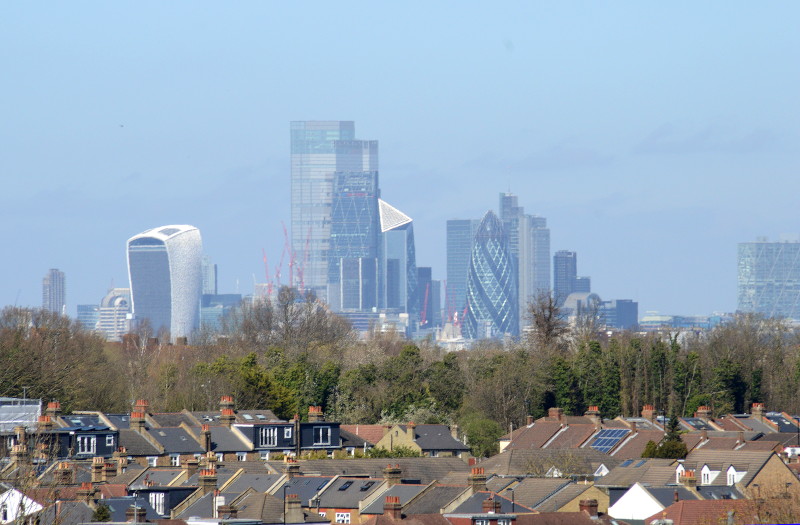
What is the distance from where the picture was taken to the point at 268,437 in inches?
2931

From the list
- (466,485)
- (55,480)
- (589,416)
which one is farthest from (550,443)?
(55,480)

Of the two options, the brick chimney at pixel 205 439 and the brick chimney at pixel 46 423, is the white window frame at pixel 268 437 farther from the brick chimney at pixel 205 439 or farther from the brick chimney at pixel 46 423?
the brick chimney at pixel 46 423

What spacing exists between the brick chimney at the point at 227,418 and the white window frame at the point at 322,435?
11.9 ft

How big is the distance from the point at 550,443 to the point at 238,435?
1342 cm

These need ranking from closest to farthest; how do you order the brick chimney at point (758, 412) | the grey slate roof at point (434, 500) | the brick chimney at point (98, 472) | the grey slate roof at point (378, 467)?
1. the grey slate roof at point (434, 500)
2. the brick chimney at point (98, 472)
3. the grey slate roof at point (378, 467)
4. the brick chimney at point (758, 412)

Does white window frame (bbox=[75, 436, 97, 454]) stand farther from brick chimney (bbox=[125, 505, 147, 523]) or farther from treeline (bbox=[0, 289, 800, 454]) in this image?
brick chimney (bbox=[125, 505, 147, 523])

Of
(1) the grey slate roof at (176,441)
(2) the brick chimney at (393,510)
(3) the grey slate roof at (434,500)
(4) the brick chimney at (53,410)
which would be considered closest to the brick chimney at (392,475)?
(3) the grey slate roof at (434,500)

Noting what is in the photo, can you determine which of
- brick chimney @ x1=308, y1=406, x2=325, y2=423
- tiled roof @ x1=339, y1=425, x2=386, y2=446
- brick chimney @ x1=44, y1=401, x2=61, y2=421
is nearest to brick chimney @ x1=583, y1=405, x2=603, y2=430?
tiled roof @ x1=339, y1=425, x2=386, y2=446

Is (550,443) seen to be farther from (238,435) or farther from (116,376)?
(116,376)

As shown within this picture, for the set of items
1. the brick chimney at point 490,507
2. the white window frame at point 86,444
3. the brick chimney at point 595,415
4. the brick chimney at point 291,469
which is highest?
the brick chimney at point 595,415

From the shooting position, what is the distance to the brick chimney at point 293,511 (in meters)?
46.1

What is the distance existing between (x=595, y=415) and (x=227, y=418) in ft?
59.2

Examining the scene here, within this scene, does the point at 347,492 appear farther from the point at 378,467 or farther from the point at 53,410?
the point at 53,410

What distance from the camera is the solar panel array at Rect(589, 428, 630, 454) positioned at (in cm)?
7449
